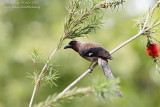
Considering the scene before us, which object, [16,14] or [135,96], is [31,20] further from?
[135,96]

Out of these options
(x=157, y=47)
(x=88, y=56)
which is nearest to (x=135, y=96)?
(x=88, y=56)

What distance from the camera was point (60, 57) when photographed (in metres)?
10.6

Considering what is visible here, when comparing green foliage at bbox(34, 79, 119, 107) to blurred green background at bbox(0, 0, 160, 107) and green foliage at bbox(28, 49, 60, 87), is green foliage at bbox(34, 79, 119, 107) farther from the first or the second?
blurred green background at bbox(0, 0, 160, 107)

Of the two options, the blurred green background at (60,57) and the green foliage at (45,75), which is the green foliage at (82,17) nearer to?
the green foliage at (45,75)

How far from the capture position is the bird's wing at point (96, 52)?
2.95 metres

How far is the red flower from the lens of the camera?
242 centimetres

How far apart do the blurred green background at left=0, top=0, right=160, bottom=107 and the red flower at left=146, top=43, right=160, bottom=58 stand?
7597mm

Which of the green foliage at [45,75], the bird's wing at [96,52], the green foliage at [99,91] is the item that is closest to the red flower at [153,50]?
the bird's wing at [96,52]

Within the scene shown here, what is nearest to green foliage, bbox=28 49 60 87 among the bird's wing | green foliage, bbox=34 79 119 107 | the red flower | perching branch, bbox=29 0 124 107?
perching branch, bbox=29 0 124 107

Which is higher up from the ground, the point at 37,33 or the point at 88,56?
the point at 88,56

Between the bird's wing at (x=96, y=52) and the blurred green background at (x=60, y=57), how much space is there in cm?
661

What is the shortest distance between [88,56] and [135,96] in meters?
10.2

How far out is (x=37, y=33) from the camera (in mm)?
13188

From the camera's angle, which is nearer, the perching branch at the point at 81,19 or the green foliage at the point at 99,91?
the green foliage at the point at 99,91
